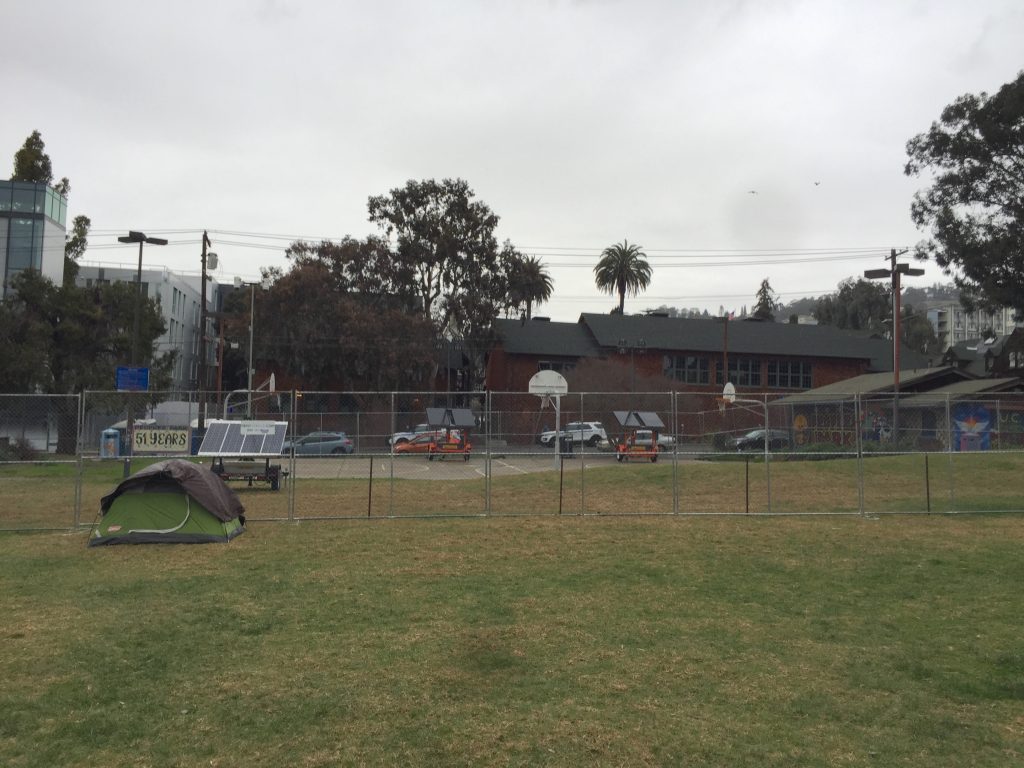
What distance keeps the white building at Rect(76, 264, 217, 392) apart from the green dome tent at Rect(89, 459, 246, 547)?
55810 mm

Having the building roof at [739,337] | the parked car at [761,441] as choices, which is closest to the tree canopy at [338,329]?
the building roof at [739,337]

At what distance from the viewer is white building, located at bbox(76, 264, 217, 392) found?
69938 mm

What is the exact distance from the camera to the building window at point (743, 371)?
6625 centimetres

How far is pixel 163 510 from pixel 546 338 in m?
52.1

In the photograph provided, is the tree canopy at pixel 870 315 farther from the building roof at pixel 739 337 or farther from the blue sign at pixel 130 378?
the blue sign at pixel 130 378

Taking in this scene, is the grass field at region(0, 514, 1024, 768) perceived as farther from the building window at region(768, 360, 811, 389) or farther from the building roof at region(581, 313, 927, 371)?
the building window at region(768, 360, 811, 389)

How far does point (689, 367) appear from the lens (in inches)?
2589

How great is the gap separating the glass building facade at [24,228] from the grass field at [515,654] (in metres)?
42.9

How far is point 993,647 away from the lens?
307 inches

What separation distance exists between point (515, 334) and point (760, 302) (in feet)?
166

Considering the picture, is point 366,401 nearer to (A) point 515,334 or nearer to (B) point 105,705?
(A) point 515,334

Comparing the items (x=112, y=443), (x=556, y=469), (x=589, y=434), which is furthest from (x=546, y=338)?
(x=112, y=443)

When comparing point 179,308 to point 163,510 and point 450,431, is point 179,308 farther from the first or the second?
point 163,510

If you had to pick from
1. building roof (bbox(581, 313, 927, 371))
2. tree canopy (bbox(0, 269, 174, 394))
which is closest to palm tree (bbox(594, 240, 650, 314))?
building roof (bbox(581, 313, 927, 371))
